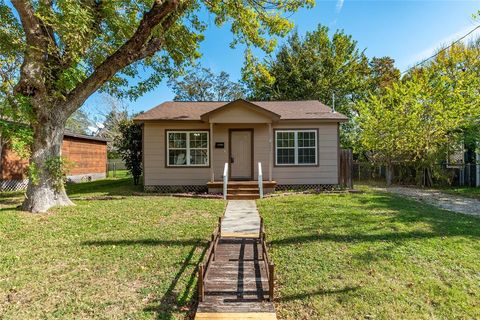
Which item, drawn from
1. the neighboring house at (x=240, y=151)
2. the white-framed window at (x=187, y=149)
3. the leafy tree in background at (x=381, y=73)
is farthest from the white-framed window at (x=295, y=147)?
the leafy tree in background at (x=381, y=73)

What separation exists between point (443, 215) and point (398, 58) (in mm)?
21718

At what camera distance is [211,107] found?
13828 mm

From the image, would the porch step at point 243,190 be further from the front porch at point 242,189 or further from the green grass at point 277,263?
the green grass at point 277,263

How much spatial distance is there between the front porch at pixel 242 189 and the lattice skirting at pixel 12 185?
9.27 m

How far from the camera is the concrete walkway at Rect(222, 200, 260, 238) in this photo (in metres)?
5.87

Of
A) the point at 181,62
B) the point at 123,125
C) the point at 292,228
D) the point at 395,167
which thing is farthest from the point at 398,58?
the point at 292,228

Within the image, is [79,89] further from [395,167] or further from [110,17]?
[395,167]

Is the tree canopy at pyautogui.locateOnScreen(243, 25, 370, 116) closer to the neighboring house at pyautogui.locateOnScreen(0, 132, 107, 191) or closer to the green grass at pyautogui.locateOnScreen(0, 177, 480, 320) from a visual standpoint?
the neighboring house at pyautogui.locateOnScreen(0, 132, 107, 191)

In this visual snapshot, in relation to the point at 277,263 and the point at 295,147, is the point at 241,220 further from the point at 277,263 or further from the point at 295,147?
the point at 295,147

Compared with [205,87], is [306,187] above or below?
below

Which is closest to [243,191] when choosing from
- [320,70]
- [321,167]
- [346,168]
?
[321,167]

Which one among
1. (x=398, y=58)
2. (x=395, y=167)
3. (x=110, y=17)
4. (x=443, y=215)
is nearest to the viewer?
(x=443, y=215)

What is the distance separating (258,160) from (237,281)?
8523mm

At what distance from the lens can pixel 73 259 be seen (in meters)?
4.57
